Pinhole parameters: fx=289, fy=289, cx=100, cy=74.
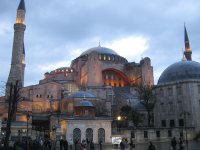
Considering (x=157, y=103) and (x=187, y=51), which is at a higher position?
(x=187, y=51)

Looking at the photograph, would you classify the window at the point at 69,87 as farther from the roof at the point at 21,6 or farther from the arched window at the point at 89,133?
the arched window at the point at 89,133

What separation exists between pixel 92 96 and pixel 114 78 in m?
20.9

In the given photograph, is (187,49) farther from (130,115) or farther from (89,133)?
(89,133)

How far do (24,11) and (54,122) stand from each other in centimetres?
2560

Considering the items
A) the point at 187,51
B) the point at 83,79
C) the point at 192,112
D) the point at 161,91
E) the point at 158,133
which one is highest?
the point at 187,51

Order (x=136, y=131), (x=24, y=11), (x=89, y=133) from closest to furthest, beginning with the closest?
(x=89, y=133) < (x=136, y=131) < (x=24, y=11)

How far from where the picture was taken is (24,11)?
189 feet

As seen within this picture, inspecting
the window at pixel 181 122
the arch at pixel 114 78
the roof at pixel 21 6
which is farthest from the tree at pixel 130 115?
the roof at pixel 21 6

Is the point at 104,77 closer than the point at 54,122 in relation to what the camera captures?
No

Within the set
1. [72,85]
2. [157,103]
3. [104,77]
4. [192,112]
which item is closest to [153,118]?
[157,103]

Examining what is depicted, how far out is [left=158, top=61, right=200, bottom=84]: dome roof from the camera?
4456cm

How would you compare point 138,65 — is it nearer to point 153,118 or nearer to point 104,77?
point 104,77

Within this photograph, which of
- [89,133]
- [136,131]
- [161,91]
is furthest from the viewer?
[161,91]

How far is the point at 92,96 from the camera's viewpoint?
5359 cm
